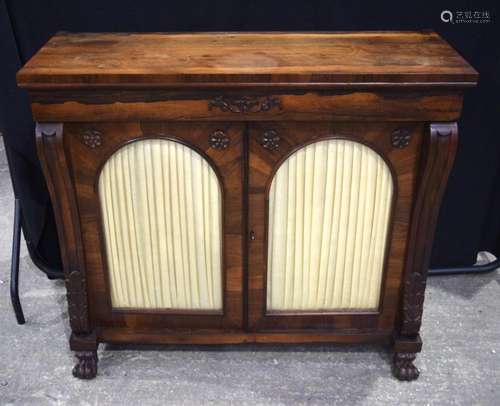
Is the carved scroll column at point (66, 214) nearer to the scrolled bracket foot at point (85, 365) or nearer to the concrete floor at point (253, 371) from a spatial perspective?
the scrolled bracket foot at point (85, 365)

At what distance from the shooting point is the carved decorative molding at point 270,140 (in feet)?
4.59

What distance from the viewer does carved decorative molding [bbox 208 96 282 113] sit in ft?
4.40

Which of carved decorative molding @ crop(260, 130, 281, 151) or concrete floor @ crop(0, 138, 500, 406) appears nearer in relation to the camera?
carved decorative molding @ crop(260, 130, 281, 151)

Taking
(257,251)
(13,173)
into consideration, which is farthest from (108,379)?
(13,173)

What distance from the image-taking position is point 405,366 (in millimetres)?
1696

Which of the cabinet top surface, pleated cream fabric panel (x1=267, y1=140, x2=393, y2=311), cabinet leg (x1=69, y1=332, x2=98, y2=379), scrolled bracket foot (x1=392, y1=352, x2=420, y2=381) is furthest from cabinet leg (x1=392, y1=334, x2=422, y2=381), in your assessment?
cabinet leg (x1=69, y1=332, x2=98, y2=379)

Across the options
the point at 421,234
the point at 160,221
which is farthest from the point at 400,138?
the point at 160,221

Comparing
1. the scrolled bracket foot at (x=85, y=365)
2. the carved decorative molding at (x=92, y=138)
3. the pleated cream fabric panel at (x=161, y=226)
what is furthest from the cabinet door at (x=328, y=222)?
the scrolled bracket foot at (x=85, y=365)

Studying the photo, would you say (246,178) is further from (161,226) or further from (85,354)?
(85,354)

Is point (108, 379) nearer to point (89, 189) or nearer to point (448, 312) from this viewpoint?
point (89, 189)

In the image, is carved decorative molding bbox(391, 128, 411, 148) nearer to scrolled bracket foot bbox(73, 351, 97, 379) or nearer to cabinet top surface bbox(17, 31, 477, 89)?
cabinet top surface bbox(17, 31, 477, 89)

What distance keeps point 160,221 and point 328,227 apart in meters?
0.44

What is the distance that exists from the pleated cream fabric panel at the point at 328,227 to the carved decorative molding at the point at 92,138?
44 centimetres

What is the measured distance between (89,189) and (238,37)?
57 centimetres
